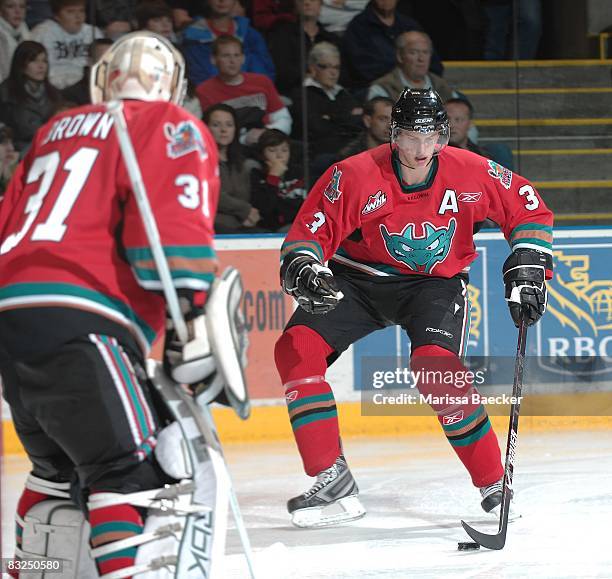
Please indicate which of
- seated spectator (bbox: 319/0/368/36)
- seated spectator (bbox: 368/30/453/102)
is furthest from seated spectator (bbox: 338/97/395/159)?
seated spectator (bbox: 319/0/368/36)

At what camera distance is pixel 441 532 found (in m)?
3.12

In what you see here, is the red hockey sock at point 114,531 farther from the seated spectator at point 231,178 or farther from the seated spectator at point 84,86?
the seated spectator at point 84,86

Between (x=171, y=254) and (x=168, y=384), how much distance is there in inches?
9.3

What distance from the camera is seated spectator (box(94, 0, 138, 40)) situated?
5.30 m

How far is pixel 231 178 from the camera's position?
201 inches

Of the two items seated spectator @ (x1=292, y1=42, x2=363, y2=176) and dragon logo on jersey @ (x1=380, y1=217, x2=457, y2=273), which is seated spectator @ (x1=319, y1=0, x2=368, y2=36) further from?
dragon logo on jersey @ (x1=380, y1=217, x2=457, y2=273)

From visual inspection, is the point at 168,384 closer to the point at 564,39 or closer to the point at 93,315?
the point at 93,315

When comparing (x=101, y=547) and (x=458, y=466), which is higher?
(x=101, y=547)

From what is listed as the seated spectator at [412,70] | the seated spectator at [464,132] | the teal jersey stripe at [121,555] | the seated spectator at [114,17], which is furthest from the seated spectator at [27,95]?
the teal jersey stripe at [121,555]

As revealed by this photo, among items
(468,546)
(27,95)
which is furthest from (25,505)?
(27,95)

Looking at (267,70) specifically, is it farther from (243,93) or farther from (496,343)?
(496,343)

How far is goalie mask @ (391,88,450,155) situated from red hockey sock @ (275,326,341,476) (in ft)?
2.03

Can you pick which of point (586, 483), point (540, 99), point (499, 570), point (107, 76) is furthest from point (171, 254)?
point (540, 99)

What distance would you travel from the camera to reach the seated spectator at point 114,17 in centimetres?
530
